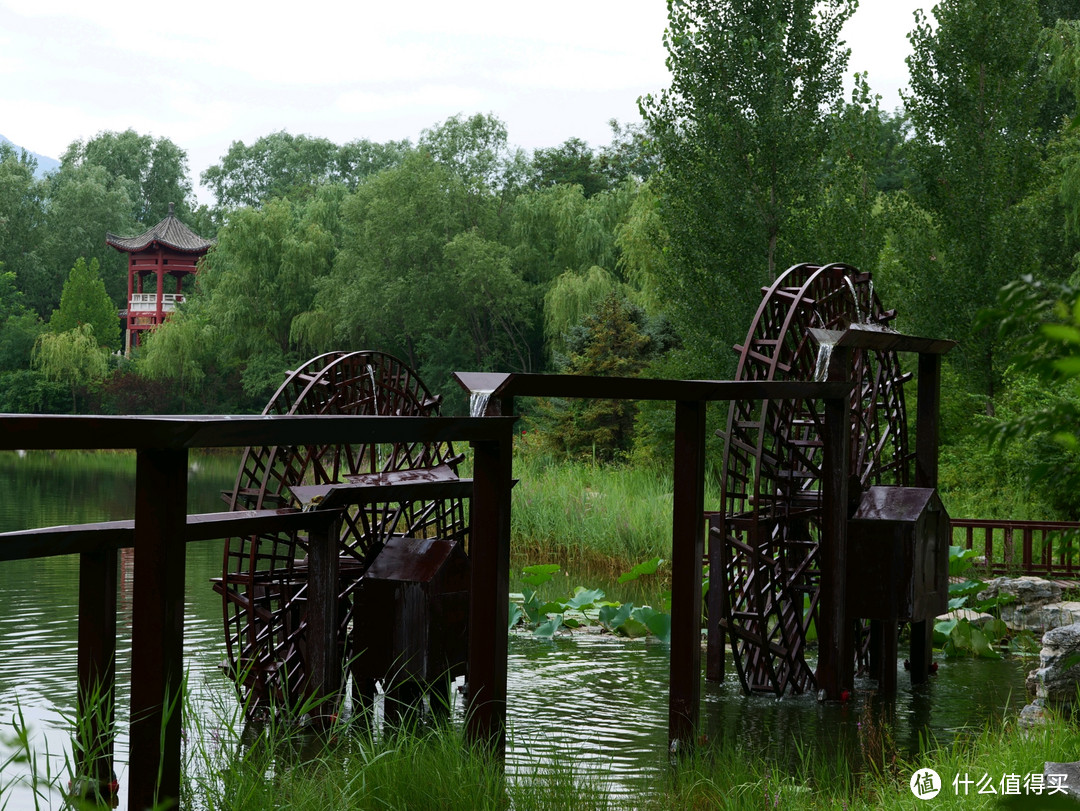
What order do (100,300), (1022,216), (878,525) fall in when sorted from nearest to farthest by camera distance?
1. (878,525)
2. (1022,216)
3. (100,300)

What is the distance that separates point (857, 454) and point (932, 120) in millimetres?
11018

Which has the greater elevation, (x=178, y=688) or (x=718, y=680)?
(x=178, y=688)

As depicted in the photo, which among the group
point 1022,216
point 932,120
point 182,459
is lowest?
point 182,459

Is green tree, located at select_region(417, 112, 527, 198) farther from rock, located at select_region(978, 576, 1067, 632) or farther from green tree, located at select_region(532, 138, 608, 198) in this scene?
rock, located at select_region(978, 576, 1067, 632)

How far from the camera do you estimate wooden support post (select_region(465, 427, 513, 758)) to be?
4.73 metres

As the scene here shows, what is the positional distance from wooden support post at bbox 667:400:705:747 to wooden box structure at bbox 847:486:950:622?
221cm

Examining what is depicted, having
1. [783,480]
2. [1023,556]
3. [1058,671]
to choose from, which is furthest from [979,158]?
[1058,671]

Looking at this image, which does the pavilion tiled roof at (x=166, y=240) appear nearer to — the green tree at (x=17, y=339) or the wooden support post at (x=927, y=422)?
the green tree at (x=17, y=339)

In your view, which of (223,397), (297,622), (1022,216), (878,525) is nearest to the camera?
(297,622)

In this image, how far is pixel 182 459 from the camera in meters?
3.29

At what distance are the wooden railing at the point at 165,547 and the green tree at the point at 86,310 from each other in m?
40.1

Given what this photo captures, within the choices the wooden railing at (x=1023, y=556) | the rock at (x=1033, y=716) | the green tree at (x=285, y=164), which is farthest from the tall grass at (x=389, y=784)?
the green tree at (x=285, y=164)

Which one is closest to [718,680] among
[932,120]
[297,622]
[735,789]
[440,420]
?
[297,622]

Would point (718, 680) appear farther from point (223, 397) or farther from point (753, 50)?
point (223, 397)
